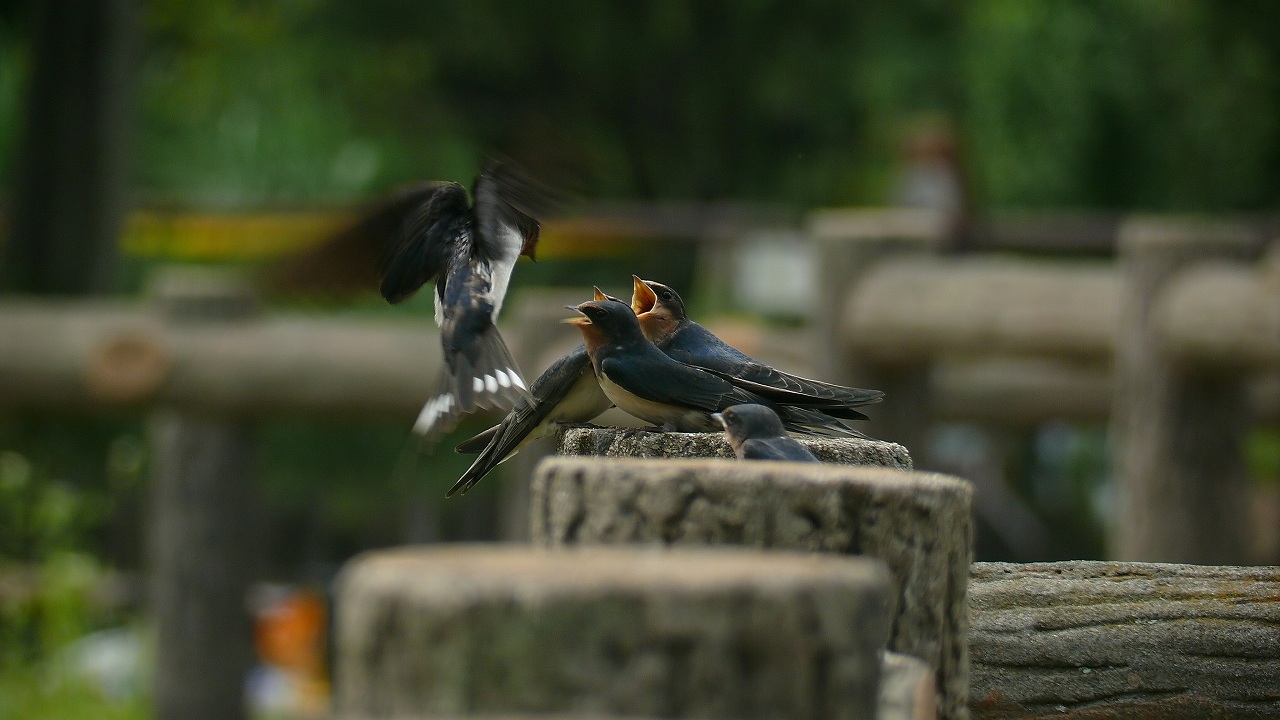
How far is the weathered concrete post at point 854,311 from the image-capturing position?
5582mm

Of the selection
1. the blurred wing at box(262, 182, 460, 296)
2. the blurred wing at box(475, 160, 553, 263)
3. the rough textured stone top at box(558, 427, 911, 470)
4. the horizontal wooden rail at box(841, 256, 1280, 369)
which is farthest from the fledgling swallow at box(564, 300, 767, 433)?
the horizontal wooden rail at box(841, 256, 1280, 369)

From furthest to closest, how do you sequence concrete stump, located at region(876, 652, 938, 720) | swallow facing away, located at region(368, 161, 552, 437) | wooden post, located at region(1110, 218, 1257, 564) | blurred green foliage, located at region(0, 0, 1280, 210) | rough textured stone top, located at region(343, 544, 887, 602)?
blurred green foliage, located at region(0, 0, 1280, 210)
wooden post, located at region(1110, 218, 1257, 564)
swallow facing away, located at region(368, 161, 552, 437)
concrete stump, located at region(876, 652, 938, 720)
rough textured stone top, located at region(343, 544, 887, 602)

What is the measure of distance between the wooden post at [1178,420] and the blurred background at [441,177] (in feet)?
0.41

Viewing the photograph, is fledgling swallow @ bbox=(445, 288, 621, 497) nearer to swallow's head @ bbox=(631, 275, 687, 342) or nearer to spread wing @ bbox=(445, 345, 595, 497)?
spread wing @ bbox=(445, 345, 595, 497)

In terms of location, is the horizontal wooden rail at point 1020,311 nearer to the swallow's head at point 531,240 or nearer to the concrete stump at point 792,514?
the swallow's head at point 531,240

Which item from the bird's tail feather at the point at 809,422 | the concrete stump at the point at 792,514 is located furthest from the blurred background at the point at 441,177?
the concrete stump at the point at 792,514

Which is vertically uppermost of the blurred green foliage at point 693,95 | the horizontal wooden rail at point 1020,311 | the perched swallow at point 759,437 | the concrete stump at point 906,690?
the blurred green foliage at point 693,95

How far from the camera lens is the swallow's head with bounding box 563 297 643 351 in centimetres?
257

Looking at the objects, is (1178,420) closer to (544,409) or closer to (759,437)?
(544,409)

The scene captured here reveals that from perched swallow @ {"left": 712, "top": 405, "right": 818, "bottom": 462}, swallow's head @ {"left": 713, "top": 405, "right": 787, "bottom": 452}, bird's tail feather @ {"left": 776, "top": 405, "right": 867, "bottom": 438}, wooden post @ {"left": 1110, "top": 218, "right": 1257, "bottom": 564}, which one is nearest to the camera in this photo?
perched swallow @ {"left": 712, "top": 405, "right": 818, "bottom": 462}

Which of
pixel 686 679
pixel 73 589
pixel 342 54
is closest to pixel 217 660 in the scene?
pixel 73 589

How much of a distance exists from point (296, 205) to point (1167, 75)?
5058mm

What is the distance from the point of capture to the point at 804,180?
1398 cm

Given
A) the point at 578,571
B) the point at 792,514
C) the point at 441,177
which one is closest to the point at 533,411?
the point at 792,514
